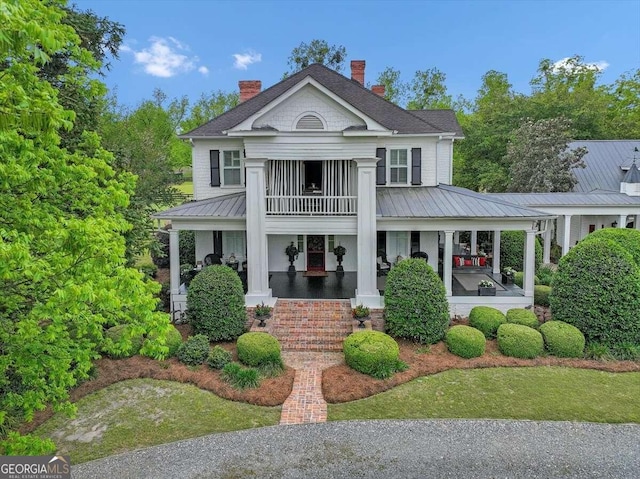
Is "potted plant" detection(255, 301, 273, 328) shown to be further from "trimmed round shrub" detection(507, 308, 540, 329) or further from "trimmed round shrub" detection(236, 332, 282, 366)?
"trimmed round shrub" detection(507, 308, 540, 329)

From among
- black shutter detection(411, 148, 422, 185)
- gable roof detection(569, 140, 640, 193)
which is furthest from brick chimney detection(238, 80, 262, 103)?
gable roof detection(569, 140, 640, 193)

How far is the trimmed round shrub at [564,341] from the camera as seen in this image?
1418cm

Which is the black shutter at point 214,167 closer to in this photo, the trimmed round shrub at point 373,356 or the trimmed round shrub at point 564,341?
the trimmed round shrub at point 373,356

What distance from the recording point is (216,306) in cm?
1519

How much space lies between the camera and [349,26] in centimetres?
4341

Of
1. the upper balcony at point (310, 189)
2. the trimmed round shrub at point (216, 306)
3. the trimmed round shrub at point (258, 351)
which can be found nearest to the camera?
the trimmed round shrub at point (258, 351)

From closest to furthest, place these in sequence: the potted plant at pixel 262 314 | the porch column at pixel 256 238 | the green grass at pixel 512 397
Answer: the green grass at pixel 512 397
the potted plant at pixel 262 314
the porch column at pixel 256 238

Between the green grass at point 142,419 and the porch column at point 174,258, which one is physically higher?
the porch column at point 174,258

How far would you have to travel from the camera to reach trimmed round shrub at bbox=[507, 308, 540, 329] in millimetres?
15648

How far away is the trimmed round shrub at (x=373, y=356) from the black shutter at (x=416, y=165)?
29.2 ft

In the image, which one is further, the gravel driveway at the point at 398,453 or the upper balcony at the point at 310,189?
the upper balcony at the point at 310,189

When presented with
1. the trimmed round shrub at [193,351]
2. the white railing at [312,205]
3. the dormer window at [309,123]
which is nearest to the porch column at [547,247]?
the white railing at [312,205]

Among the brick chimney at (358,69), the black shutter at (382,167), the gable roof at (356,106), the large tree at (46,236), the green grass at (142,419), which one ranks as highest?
the brick chimney at (358,69)

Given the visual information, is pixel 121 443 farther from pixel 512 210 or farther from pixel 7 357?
pixel 512 210
